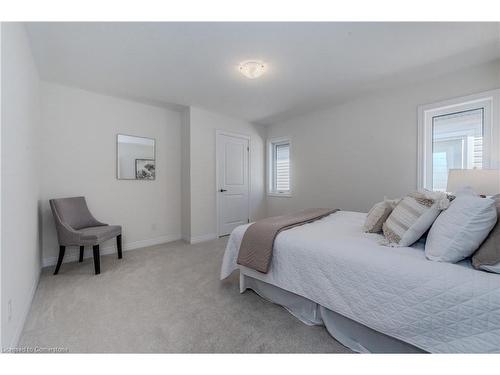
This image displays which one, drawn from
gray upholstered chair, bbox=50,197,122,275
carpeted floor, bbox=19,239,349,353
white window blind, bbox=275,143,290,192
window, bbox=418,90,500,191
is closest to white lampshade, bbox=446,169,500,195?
window, bbox=418,90,500,191

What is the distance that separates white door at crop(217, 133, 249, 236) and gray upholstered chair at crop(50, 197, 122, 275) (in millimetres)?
1789

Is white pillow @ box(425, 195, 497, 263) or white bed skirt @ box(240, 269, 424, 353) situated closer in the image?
white pillow @ box(425, 195, 497, 263)

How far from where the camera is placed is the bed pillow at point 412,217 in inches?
54.6

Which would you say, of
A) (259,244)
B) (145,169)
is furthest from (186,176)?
(259,244)

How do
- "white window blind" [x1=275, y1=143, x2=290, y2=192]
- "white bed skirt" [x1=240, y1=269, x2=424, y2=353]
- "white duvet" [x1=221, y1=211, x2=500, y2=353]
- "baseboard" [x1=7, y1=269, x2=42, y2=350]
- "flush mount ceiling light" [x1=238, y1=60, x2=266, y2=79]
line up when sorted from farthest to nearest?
"white window blind" [x1=275, y1=143, x2=290, y2=192], "flush mount ceiling light" [x1=238, y1=60, x2=266, y2=79], "baseboard" [x1=7, y1=269, x2=42, y2=350], "white bed skirt" [x1=240, y1=269, x2=424, y2=353], "white duvet" [x1=221, y1=211, x2=500, y2=353]

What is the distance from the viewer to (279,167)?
4.73 m

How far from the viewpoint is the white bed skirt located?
122 cm

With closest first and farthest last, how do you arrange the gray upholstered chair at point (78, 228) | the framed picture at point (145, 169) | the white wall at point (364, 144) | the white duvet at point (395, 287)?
the white duvet at point (395, 287)
the gray upholstered chair at point (78, 228)
the white wall at point (364, 144)
the framed picture at point (145, 169)

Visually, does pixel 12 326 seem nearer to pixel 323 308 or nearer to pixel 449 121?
pixel 323 308

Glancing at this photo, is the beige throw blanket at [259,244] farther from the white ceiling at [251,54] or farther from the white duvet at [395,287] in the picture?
the white ceiling at [251,54]

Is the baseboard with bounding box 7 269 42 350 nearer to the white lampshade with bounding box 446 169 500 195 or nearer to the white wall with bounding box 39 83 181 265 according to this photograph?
the white wall with bounding box 39 83 181 265

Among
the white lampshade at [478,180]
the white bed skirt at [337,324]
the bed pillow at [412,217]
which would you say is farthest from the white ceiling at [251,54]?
the white bed skirt at [337,324]

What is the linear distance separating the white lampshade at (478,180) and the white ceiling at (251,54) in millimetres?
1165
